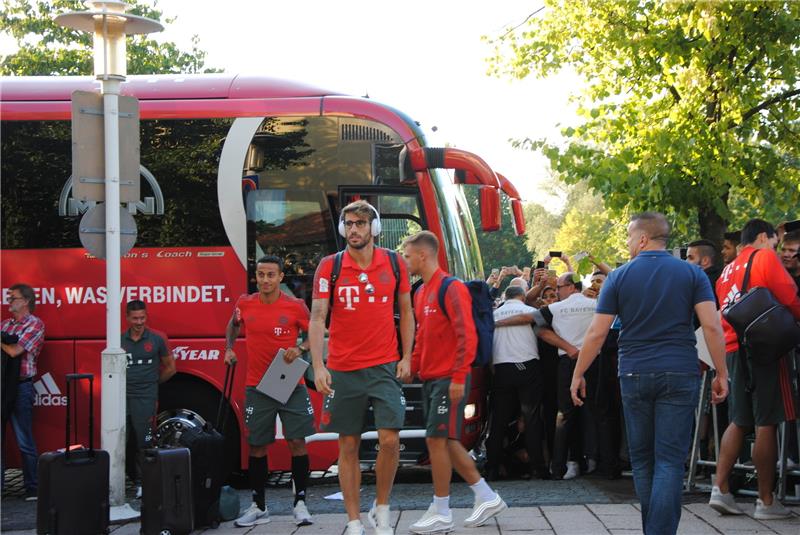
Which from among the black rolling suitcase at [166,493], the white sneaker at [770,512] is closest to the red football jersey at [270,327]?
the black rolling suitcase at [166,493]

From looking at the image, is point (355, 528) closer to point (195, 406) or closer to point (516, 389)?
point (195, 406)

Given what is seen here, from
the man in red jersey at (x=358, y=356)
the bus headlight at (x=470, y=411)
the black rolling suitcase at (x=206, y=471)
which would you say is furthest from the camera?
the bus headlight at (x=470, y=411)

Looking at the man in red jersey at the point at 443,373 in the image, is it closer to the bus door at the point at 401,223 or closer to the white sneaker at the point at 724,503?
the white sneaker at the point at 724,503

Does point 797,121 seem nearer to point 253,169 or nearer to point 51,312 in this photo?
point 253,169

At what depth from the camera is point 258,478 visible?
7.89 m

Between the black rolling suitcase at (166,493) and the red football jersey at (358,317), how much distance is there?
126cm

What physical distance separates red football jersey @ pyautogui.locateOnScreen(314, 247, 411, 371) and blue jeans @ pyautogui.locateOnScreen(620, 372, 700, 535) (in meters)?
1.54

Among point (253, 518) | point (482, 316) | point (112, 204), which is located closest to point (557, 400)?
point (482, 316)

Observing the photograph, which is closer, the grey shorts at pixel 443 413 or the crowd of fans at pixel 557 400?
the grey shorts at pixel 443 413

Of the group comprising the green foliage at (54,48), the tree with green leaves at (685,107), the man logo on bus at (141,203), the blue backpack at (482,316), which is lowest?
the blue backpack at (482,316)

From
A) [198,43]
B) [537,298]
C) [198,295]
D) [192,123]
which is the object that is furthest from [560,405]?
[198,43]

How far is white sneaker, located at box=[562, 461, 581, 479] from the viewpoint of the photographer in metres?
9.79

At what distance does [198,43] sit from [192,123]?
970 inches

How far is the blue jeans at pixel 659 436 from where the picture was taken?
596 cm
